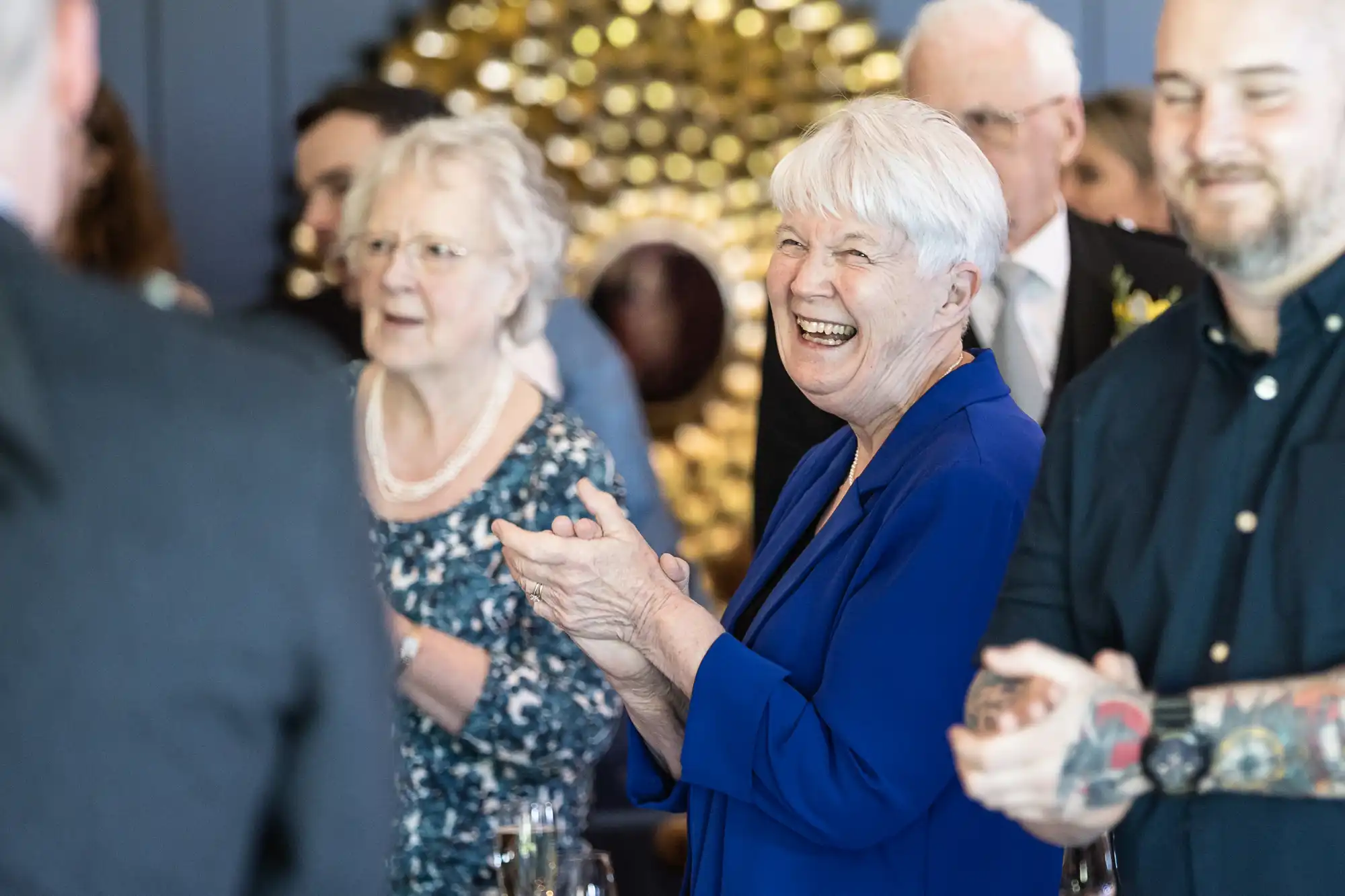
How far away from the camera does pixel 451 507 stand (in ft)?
8.73

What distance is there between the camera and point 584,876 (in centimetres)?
209

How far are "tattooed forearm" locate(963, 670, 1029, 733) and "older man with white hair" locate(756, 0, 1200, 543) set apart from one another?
1607 mm

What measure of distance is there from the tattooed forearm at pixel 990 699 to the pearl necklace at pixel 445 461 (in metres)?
1.34

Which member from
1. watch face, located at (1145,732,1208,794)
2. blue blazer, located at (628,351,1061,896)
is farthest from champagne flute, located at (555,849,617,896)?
watch face, located at (1145,732,1208,794)

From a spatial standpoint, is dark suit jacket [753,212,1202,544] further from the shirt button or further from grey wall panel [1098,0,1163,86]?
grey wall panel [1098,0,1163,86]

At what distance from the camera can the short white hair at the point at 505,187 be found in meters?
2.86

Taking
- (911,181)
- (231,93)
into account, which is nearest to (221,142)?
(231,93)

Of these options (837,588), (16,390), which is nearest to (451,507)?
(837,588)

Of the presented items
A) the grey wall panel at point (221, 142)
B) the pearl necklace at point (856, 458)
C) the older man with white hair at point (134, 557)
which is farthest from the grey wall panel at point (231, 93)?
the older man with white hair at point (134, 557)

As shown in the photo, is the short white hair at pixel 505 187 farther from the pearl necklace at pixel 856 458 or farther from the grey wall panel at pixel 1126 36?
the grey wall panel at pixel 1126 36

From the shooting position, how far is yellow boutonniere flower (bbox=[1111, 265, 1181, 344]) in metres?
3.05

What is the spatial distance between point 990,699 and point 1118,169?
296cm

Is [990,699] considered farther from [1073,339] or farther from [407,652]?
[1073,339]

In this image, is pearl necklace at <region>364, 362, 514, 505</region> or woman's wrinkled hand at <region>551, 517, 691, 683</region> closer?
woman's wrinkled hand at <region>551, 517, 691, 683</region>
